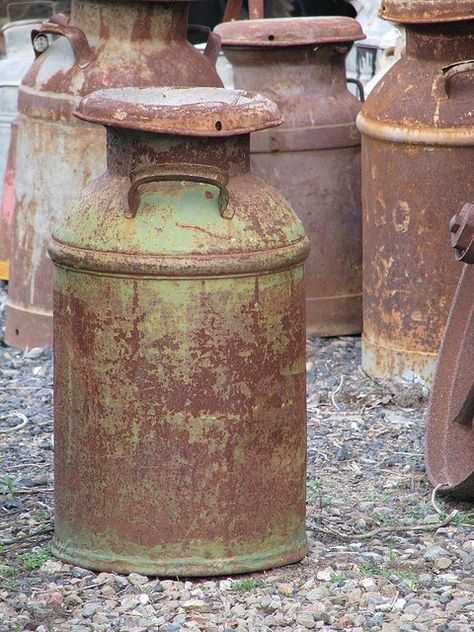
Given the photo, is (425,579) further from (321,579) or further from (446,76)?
(446,76)

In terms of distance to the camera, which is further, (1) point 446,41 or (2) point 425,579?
(1) point 446,41

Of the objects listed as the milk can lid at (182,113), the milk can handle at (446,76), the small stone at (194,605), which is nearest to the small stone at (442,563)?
the small stone at (194,605)

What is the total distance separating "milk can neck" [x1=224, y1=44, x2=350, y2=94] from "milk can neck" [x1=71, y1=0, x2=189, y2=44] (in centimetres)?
52

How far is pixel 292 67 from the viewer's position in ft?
19.3

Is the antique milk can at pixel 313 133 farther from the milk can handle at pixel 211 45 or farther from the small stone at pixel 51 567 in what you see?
the small stone at pixel 51 567

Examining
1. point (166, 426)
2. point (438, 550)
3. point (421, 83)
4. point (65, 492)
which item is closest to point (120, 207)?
point (166, 426)

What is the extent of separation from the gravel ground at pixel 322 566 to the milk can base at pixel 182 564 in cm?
3

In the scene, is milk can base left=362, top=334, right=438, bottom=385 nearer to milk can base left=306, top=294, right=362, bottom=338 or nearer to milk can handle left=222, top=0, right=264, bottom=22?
milk can base left=306, top=294, right=362, bottom=338

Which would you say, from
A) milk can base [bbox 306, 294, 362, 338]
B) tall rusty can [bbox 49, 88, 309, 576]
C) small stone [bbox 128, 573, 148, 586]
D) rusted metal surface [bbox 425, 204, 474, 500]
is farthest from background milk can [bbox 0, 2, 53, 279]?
small stone [bbox 128, 573, 148, 586]

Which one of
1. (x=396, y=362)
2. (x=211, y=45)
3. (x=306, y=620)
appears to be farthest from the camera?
(x=211, y=45)

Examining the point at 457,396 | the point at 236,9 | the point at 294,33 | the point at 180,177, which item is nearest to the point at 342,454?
the point at 457,396

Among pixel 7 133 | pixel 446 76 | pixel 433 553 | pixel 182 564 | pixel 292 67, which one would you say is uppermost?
pixel 446 76

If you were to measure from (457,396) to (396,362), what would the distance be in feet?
4.21

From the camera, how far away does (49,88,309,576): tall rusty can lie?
325cm
